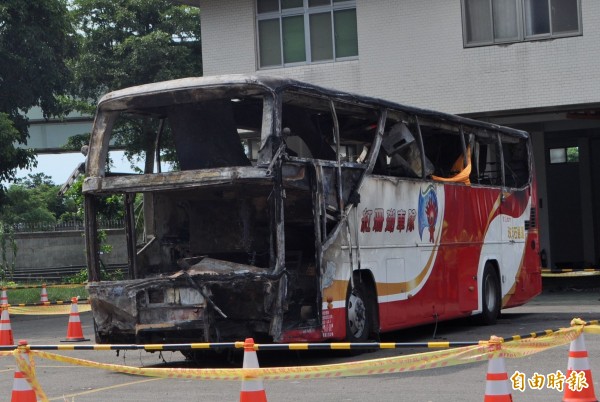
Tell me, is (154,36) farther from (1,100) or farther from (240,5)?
(240,5)

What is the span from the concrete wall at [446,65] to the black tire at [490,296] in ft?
24.9

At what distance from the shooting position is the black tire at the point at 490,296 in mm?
20047

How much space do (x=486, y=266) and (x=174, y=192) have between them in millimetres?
7372

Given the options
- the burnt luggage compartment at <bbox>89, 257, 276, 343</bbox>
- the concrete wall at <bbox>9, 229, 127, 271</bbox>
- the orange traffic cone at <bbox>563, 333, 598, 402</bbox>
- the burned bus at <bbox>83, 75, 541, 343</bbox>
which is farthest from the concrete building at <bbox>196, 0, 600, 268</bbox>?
the concrete wall at <bbox>9, 229, 127, 271</bbox>

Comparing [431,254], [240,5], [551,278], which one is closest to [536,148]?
[551,278]

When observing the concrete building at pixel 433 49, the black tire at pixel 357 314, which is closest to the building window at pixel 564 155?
the concrete building at pixel 433 49

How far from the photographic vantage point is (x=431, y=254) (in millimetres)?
17734

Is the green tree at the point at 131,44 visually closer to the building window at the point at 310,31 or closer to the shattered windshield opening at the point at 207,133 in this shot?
the building window at the point at 310,31

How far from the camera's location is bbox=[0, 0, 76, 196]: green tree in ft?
130

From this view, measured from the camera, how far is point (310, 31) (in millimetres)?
29203

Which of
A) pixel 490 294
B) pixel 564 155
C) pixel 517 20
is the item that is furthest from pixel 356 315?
pixel 564 155

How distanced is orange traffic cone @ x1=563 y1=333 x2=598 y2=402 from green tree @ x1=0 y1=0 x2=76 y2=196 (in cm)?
3152

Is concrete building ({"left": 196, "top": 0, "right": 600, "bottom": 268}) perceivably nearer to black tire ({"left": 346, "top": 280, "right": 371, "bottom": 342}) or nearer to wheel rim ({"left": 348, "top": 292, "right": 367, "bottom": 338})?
black tire ({"left": 346, "top": 280, "right": 371, "bottom": 342})

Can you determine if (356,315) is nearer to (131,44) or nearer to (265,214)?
(265,214)
